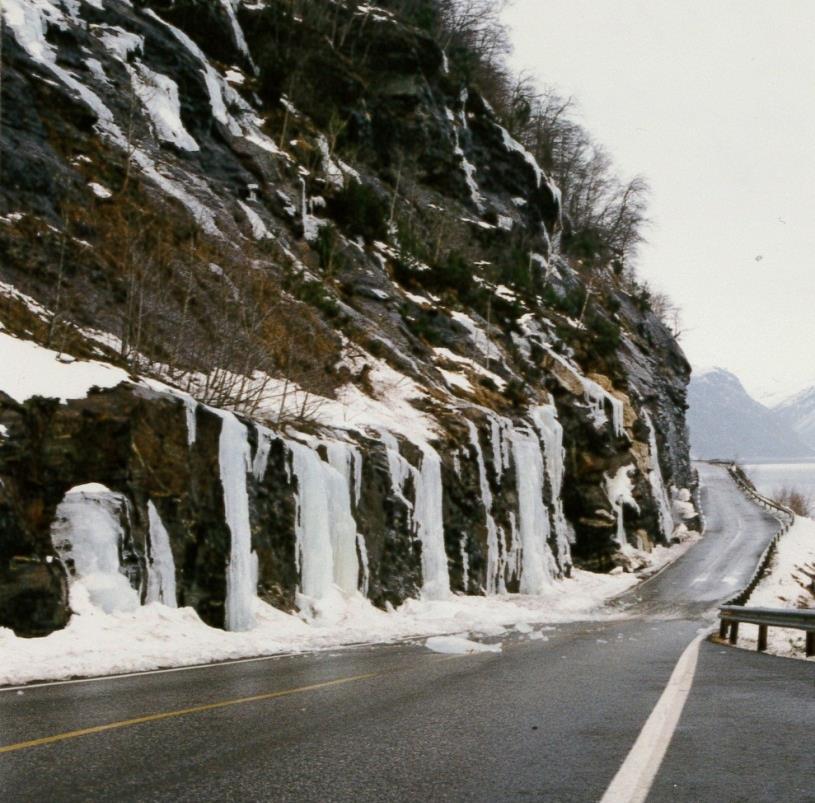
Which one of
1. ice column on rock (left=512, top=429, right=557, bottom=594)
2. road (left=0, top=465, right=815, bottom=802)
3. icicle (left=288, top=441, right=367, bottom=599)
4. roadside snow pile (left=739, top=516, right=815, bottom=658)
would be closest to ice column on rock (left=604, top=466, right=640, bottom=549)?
roadside snow pile (left=739, top=516, right=815, bottom=658)

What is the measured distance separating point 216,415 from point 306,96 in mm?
30143

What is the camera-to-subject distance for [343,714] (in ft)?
23.4

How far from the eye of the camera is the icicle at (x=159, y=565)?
51.7 feet

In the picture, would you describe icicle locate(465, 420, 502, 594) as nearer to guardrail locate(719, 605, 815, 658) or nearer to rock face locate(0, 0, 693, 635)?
rock face locate(0, 0, 693, 635)

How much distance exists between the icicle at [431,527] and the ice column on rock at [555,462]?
11397mm

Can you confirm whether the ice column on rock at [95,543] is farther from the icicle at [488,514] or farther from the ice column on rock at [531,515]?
the ice column on rock at [531,515]

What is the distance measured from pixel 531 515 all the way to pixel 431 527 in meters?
9.48

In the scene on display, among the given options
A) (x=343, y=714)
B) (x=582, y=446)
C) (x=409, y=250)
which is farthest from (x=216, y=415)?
(x=582, y=446)

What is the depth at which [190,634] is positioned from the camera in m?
14.7

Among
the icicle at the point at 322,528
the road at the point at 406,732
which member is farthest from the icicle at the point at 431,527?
the road at the point at 406,732

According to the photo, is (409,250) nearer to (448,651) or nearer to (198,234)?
(198,234)

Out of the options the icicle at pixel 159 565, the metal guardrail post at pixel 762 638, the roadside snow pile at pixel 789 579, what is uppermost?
the icicle at pixel 159 565

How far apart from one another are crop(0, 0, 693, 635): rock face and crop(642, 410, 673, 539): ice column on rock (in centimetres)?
49

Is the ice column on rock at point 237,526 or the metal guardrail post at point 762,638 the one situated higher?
the ice column on rock at point 237,526
